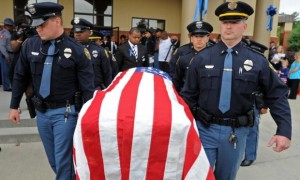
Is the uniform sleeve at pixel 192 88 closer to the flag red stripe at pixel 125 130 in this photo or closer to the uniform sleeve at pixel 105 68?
the flag red stripe at pixel 125 130

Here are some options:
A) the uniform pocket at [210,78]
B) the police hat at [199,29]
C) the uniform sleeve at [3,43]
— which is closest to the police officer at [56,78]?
the uniform pocket at [210,78]

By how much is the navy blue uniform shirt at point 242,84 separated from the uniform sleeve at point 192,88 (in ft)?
0.10

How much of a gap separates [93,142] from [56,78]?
1.12m

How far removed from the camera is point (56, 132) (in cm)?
251

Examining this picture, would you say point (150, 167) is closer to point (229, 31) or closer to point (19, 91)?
point (229, 31)

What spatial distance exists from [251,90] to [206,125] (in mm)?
387

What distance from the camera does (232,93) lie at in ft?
7.04

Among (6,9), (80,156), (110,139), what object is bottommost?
(80,156)

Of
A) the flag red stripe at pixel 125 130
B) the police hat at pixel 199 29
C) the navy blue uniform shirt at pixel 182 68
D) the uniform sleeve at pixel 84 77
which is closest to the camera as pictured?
the flag red stripe at pixel 125 130

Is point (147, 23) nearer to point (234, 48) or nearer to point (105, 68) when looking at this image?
point (105, 68)

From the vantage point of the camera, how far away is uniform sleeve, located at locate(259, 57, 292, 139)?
217 cm

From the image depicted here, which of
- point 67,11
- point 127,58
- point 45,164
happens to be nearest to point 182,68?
point 127,58

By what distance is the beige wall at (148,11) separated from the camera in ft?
46.3

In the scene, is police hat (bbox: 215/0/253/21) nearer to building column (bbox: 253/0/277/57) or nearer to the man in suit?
the man in suit
